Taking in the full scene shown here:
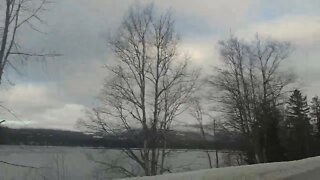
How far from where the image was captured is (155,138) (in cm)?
4391

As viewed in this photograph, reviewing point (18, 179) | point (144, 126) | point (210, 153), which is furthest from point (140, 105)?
point (210, 153)

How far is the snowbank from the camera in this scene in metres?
7.47

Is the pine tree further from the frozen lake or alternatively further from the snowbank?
the snowbank

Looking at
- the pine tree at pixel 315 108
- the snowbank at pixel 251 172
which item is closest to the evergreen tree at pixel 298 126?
the pine tree at pixel 315 108

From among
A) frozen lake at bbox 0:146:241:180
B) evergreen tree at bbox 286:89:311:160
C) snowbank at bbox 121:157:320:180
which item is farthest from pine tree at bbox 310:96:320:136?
snowbank at bbox 121:157:320:180

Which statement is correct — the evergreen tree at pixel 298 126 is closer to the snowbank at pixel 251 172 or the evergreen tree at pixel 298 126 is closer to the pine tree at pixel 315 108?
the pine tree at pixel 315 108

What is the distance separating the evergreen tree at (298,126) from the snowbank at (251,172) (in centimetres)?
4252

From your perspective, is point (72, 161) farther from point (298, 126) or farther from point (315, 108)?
point (315, 108)

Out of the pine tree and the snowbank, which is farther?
the pine tree

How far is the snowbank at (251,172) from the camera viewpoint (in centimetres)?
747

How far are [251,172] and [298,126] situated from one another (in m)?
63.2

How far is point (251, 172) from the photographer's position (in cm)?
940

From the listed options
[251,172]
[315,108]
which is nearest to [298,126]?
[315,108]

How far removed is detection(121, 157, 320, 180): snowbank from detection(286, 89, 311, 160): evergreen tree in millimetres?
42524
